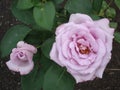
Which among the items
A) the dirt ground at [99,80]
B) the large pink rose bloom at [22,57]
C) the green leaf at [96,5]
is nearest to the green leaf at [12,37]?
the large pink rose bloom at [22,57]

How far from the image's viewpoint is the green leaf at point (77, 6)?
1.25 m

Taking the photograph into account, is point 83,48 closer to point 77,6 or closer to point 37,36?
point 77,6

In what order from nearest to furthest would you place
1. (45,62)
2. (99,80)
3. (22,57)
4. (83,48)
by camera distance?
1. (83,48)
2. (22,57)
3. (45,62)
4. (99,80)

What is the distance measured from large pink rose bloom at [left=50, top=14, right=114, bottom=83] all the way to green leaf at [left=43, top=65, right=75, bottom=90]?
14cm

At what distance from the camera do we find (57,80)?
3.86 ft

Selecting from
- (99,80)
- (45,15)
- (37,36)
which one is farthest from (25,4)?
(99,80)

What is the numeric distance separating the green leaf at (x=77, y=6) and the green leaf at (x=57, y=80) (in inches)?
7.9

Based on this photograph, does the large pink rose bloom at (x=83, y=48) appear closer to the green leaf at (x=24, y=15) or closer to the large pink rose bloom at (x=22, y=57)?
the large pink rose bloom at (x=22, y=57)

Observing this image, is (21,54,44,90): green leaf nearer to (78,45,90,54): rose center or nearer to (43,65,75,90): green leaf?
(43,65,75,90): green leaf

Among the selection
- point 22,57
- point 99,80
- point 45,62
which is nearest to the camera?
point 22,57

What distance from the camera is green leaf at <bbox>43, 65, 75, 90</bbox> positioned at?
3.83 feet

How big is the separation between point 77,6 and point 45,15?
138mm

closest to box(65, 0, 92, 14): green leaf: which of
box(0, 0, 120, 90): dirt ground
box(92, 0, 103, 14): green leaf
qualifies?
box(92, 0, 103, 14): green leaf

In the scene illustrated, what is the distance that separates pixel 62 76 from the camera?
3.90ft
